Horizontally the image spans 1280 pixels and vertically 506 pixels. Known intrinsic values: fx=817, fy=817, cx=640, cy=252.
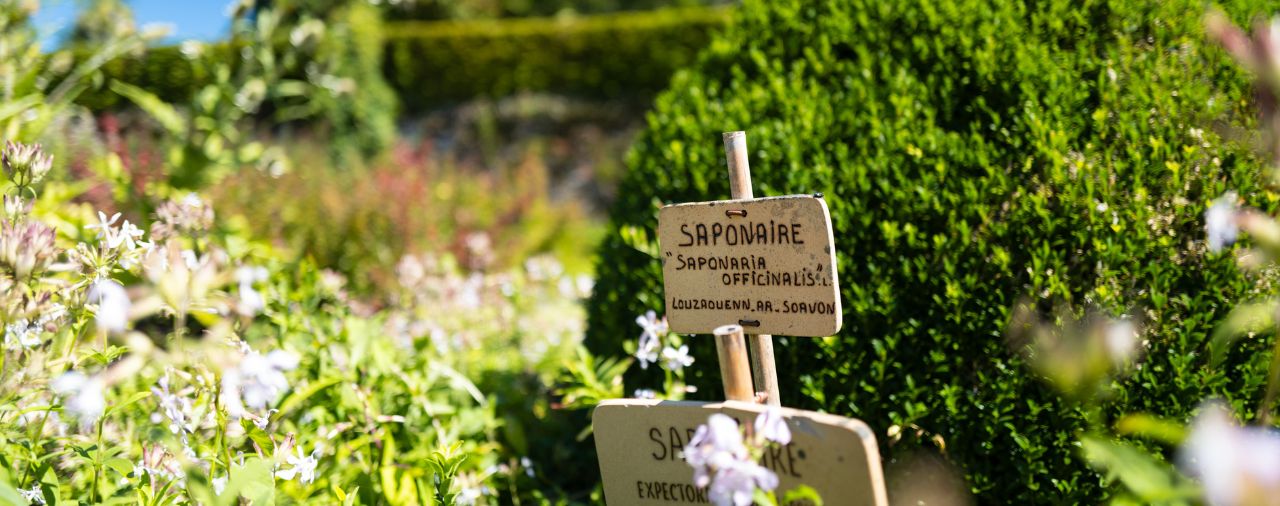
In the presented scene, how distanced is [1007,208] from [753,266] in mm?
682

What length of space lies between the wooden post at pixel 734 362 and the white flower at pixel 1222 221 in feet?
2.38

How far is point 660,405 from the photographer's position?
138 cm

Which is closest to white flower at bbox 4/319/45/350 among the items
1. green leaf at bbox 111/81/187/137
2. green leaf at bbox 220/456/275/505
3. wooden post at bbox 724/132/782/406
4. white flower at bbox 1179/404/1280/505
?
green leaf at bbox 220/456/275/505

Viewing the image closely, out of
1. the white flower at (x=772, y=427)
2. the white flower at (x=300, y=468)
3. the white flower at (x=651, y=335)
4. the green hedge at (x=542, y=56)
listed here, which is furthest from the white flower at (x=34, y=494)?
the green hedge at (x=542, y=56)

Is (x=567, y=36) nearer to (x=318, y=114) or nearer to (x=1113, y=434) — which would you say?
(x=318, y=114)

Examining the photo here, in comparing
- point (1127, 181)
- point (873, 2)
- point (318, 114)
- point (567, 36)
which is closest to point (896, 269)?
point (1127, 181)

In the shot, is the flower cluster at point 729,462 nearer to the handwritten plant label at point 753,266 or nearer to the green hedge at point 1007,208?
the handwritten plant label at point 753,266

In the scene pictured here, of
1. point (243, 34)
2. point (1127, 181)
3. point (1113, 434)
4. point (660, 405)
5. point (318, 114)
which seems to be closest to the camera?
point (660, 405)

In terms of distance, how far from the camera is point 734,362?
4.66 feet

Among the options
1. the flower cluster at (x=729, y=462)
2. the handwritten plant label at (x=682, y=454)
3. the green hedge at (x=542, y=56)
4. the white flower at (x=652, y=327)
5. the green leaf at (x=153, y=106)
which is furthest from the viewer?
the green hedge at (x=542, y=56)

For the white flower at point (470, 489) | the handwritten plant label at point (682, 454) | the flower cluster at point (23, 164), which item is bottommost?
the white flower at point (470, 489)

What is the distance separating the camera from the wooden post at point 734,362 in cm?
141

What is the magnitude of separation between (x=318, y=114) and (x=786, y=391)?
7.77 meters

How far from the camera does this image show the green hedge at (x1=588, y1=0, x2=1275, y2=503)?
163 centimetres
